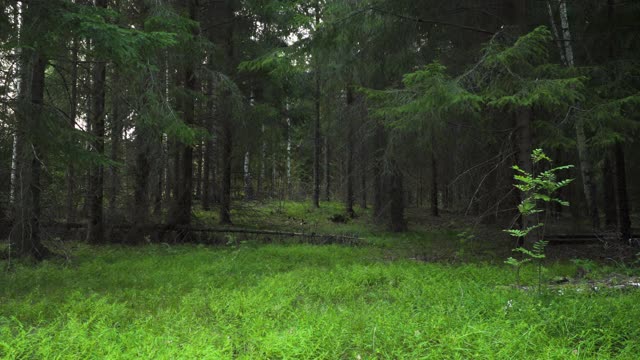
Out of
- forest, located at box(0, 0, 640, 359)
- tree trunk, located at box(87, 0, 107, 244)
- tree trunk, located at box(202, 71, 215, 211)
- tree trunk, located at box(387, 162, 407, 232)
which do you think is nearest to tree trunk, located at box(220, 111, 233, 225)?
forest, located at box(0, 0, 640, 359)

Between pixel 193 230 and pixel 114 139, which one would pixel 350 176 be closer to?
pixel 193 230

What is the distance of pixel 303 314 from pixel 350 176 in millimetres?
10566

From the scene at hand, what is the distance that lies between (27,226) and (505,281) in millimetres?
9155

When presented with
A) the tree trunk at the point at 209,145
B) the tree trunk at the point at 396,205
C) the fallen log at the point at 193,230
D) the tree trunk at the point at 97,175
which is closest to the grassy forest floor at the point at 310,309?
the tree trunk at the point at 97,175

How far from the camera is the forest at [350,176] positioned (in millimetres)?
4344

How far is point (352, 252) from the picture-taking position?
10633 millimetres

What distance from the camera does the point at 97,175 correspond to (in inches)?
446

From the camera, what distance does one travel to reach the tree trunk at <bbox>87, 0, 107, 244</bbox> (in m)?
10.8

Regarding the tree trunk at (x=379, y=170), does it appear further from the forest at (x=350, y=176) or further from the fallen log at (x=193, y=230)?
the fallen log at (x=193, y=230)

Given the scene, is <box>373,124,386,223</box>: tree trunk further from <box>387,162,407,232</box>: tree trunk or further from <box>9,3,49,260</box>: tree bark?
<box>9,3,49,260</box>: tree bark

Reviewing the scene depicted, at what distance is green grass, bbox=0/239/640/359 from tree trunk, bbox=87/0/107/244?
10.4ft

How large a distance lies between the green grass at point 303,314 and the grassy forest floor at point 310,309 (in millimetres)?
20

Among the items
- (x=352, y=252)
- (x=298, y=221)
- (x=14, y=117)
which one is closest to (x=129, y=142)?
(x=14, y=117)

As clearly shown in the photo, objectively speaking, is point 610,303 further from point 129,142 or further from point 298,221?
point 298,221
